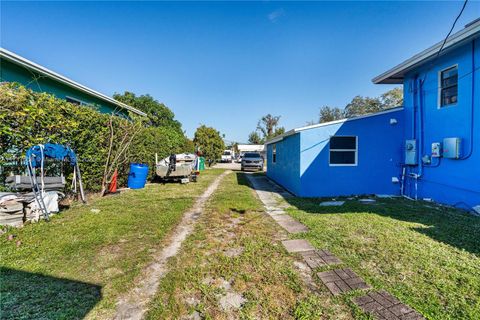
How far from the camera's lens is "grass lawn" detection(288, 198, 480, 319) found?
2412mm

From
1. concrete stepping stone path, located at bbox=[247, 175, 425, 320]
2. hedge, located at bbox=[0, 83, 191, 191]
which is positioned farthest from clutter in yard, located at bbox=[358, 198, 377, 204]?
hedge, located at bbox=[0, 83, 191, 191]

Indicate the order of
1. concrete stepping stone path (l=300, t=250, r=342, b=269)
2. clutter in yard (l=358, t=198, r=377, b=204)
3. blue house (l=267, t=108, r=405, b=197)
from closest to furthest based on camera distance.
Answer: concrete stepping stone path (l=300, t=250, r=342, b=269), clutter in yard (l=358, t=198, r=377, b=204), blue house (l=267, t=108, r=405, b=197)

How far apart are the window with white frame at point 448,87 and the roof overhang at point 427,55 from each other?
63 cm

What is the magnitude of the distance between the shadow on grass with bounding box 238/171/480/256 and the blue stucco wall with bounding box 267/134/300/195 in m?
1.13

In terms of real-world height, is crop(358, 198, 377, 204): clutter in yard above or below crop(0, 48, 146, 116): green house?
below

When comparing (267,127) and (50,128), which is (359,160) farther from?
(267,127)

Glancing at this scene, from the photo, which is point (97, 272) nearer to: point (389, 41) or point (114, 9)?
point (114, 9)

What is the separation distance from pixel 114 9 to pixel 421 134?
481 inches

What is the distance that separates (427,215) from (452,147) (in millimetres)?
2504

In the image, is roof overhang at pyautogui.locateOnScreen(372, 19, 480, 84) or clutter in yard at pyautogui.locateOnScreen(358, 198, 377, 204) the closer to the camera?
roof overhang at pyautogui.locateOnScreen(372, 19, 480, 84)

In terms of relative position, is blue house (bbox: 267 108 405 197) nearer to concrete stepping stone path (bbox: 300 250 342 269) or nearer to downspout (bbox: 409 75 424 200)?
downspout (bbox: 409 75 424 200)

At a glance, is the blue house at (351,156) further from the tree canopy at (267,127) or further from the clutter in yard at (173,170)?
the tree canopy at (267,127)

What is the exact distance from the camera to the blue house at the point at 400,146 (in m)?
6.95

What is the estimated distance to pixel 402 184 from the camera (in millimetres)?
8500
